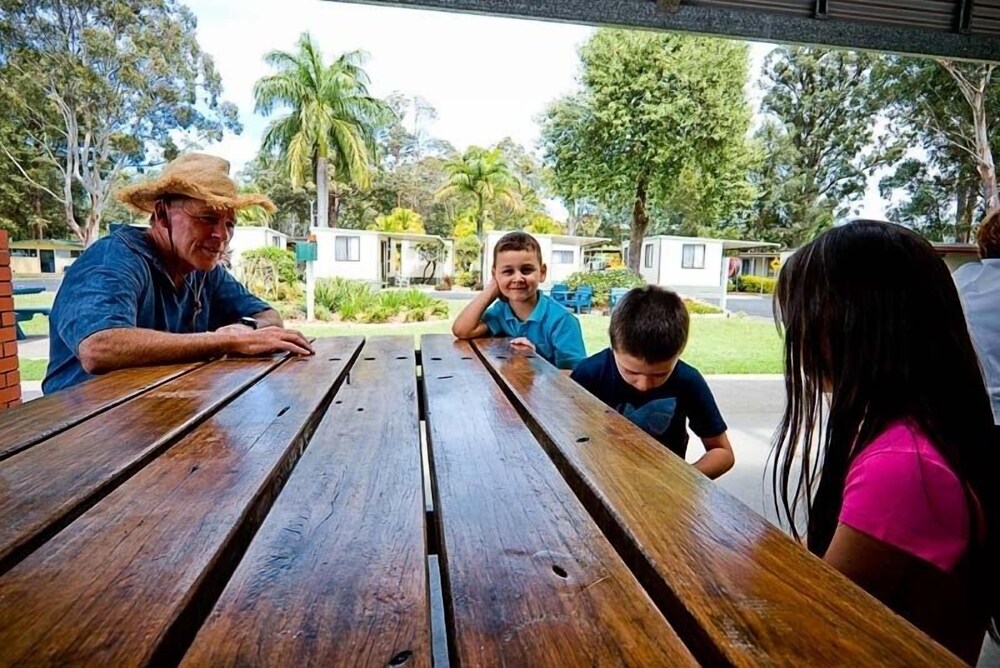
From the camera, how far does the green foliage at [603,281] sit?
14.2 metres

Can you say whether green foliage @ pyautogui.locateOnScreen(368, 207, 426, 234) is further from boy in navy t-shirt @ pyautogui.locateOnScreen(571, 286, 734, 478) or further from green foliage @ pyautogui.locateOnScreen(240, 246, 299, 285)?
boy in navy t-shirt @ pyautogui.locateOnScreen(571, 286, 734, 478)

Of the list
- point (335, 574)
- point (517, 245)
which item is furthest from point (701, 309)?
point (335, 574)

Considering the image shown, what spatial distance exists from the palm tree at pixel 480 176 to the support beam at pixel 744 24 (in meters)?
18.4

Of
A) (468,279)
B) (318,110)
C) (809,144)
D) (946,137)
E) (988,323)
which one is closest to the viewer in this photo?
(988,323)

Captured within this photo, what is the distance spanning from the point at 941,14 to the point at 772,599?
3155 millimetres

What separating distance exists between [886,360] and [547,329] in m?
1.41

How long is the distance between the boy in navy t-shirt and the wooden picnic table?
0.52 m

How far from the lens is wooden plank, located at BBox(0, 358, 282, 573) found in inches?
25.2

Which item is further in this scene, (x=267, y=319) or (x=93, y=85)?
(x=93, y=85)

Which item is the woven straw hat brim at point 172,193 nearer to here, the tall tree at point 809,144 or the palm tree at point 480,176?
the palm tree at point 480,176

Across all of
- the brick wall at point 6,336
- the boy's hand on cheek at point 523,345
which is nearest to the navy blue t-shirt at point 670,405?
the boy's hand on cheek at point 523,345

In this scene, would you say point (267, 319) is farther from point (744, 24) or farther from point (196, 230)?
point (744, 24)

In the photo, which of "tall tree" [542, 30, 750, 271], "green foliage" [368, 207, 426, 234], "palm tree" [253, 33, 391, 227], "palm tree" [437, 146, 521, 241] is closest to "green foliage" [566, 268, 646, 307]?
"tall tree" [542, 30, 750, 271]

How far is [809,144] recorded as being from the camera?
985 inches
